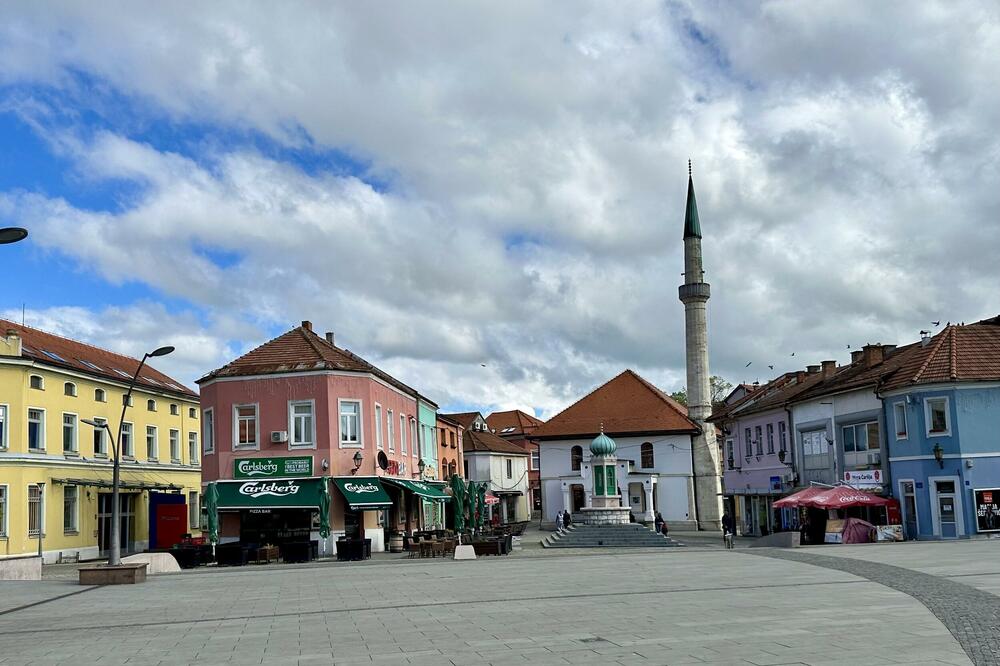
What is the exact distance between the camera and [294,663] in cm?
1155

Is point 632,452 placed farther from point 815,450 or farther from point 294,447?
point 294,447

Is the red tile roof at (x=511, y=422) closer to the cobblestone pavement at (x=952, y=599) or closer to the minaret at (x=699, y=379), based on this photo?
the minaret at (x=699, y=379)

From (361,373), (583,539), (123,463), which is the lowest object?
(583,539)

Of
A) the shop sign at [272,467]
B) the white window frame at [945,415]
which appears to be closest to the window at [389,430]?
the shop sign at [272,467]

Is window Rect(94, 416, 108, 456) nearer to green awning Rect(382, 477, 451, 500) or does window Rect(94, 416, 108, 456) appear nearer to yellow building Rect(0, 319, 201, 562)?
yellow building Rect(0, 319, 201, 562)

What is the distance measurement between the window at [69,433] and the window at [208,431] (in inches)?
279

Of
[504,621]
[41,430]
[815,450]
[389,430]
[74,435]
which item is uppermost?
[41,430]

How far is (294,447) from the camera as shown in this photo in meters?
37.4

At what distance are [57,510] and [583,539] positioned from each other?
21.5 metres

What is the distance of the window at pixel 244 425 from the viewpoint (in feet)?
124

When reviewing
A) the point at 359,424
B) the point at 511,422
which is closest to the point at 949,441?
the point at 359,424

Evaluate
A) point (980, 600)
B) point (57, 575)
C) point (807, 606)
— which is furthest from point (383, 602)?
point (57, 575)

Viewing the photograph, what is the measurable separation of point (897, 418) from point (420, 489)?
19.1 meters

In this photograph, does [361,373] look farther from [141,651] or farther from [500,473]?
[500,473]
